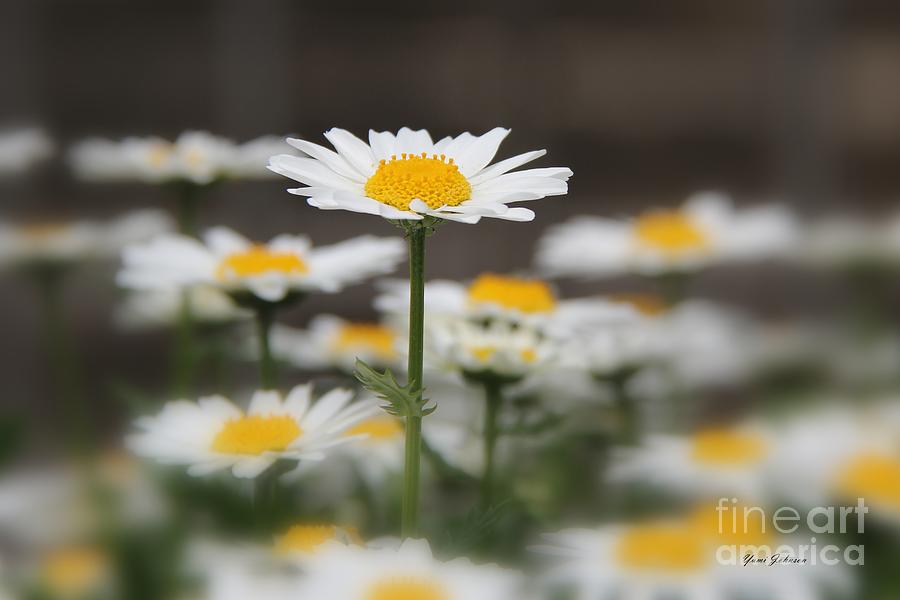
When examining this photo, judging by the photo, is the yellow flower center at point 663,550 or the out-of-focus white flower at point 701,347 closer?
the yellow flower center at point 663,550

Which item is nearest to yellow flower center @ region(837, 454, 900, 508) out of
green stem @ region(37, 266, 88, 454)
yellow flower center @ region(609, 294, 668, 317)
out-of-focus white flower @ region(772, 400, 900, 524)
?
out-of-focus white flower @ region(772, 400, 900, 524)

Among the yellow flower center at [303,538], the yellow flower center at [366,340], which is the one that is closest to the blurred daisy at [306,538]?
the yellow flower center at [303,538]

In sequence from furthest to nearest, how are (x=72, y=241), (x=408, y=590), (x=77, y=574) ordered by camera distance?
(x=72, y=241) < (x=77, y=574) < (x=408, y=590)

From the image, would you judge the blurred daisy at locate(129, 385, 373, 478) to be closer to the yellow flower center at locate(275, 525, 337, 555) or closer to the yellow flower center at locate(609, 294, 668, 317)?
the yellow flower center at locate(275, 525, 337, 555)

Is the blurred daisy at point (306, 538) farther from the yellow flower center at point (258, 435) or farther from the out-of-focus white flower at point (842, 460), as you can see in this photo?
the out-of-focus white flower at point (842, 460)

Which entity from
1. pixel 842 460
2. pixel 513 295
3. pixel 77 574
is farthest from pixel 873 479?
pixel 77 574

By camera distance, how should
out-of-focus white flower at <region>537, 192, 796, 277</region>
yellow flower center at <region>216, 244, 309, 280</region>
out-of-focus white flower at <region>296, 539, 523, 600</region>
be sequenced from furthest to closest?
out-of-focus white flower at <region>537, 192, 796, 277</region>, yellow flower center at <region>216, 244, 309, 280</region>, out-of-focus white flower at <region>296, 539, 523, 600</region>

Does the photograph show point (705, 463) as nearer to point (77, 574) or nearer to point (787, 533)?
point (787, 533)
